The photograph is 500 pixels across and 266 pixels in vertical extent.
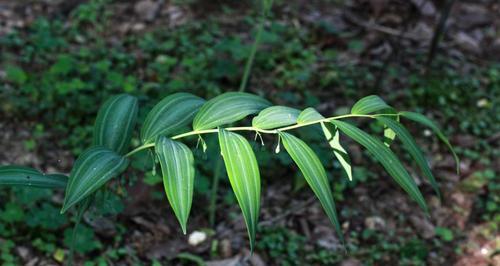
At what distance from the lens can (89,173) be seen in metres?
1.29

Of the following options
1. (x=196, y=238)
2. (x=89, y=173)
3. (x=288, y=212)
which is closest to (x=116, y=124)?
(x=89, y=173)

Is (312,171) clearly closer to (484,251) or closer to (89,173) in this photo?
(89,173)

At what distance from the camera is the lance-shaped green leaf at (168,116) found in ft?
4.89

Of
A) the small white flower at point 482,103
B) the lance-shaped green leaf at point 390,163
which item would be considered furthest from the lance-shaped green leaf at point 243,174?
the small white flower at point 482,103

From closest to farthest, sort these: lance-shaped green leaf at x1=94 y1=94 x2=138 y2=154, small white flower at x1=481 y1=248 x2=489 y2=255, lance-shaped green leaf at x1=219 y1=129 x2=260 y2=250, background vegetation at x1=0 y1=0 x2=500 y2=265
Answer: lance-shaped green leaf at x1=219 y1=129 x2=260 y2=250 < lance-shaped green leaf at x1=94 y1=94 x2=138 y2=154 < background vegetation at x1=0 y1=0 x2=500 y2=265 < small white flower at x1=481 y1=248 x2=489 y2=255

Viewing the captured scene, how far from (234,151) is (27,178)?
567 millimetres

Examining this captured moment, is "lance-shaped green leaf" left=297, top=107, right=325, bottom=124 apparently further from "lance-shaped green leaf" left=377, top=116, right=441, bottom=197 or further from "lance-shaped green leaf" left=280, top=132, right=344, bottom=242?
"lance-shaped green leaf" left=377, top=116, right=441, bottom=197

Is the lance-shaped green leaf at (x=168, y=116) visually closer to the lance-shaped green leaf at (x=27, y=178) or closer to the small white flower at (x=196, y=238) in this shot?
the lance-shaped green leaf at (x=27, y=178)

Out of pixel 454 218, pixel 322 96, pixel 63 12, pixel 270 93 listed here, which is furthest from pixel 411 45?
pixel 63 12

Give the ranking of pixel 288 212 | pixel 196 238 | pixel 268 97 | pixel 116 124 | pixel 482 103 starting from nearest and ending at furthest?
pixel 116 124
pixel 196 238
pixel 288 212
pixel 268 97
pixel 482 103

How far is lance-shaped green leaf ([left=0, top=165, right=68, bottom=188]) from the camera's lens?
1.45 meters

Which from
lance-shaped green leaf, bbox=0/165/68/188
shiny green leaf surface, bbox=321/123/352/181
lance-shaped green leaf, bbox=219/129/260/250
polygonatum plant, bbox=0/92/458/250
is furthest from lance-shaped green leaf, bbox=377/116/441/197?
lance-shaped green leaf, bbox=0/165/68/188

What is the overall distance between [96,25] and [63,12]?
27 cm

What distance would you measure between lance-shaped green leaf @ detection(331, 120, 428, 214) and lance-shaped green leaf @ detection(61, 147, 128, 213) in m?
0.51
